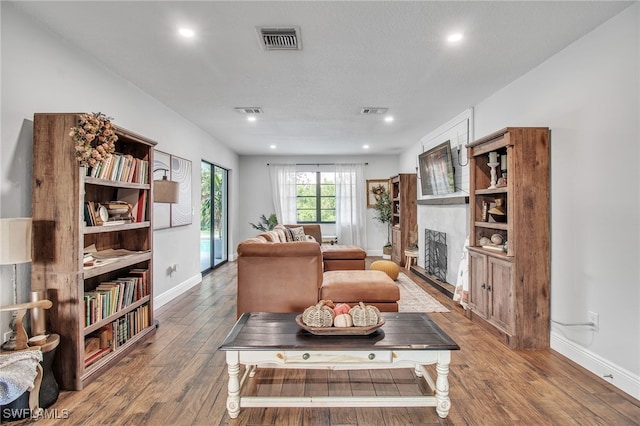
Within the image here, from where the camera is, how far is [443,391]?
1.89m

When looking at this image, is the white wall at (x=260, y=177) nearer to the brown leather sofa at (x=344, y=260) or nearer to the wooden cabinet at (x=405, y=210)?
the wooden cabinet at (x=405, y=210)

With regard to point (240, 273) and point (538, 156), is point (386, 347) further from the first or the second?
point (538, 156)

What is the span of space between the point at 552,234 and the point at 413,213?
154 inches

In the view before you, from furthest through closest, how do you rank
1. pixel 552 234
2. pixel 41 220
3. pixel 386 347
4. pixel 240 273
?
pixel 240 273, pixel 552 234, pixel 41 220, pixel 386 347

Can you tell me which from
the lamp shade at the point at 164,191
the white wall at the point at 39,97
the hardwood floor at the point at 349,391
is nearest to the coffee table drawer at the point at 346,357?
the hardwood floor at the point at 349,391

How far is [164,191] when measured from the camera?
3.58 meters

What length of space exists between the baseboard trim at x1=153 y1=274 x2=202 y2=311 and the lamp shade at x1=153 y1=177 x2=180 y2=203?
1239 millimetres

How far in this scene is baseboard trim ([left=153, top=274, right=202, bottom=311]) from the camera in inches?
156

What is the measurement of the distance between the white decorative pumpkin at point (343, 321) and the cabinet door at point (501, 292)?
5.66 feet

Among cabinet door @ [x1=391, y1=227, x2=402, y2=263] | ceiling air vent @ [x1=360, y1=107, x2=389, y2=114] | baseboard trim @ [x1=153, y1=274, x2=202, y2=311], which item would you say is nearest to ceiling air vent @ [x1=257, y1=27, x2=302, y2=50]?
ceiling air vent @ [x1=360, y1=107, x2=389, y2=114]

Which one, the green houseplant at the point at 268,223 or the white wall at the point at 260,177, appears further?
the white wall at the point at 260,177

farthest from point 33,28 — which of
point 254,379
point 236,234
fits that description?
point 236,234

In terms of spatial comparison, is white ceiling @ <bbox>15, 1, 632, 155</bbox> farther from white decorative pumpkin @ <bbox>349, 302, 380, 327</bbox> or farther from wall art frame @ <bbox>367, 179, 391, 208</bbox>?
wall art frame @ <bbox>367, 179, 391, 208</bbox>

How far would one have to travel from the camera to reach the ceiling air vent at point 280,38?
7.70ft
